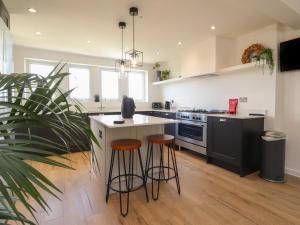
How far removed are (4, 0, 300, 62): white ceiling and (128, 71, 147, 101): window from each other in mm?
1728

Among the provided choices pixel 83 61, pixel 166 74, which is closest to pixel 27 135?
pixel 83 61

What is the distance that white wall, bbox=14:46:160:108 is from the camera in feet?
13.8

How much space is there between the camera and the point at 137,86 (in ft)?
19.5

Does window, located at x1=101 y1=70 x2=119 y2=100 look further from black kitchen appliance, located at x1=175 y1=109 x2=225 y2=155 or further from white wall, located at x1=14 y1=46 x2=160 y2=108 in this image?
black kitchen appliance, located at x1=175 y1=109 x2=225 y2=155

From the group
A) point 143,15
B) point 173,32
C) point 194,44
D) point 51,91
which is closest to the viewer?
point 51,91

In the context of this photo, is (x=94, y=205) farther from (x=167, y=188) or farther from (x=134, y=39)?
(x=134, y=39)

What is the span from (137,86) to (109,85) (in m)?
0.95

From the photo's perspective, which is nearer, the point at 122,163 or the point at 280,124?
the point at 122,163

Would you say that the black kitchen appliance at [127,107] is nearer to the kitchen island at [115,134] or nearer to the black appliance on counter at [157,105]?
the kitchen island at [115,134]

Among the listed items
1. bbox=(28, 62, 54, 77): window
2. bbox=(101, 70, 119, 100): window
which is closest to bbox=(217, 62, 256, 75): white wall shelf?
bbox=(101, 70, 119, 100): window

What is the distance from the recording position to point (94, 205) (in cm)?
212

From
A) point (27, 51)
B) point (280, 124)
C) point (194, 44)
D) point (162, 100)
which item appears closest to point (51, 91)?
point (280, 124)

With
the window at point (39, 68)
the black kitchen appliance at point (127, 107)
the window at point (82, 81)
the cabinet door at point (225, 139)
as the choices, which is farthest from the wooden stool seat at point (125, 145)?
the window at point (39, 68)

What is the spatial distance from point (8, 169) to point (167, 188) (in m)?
2.29
